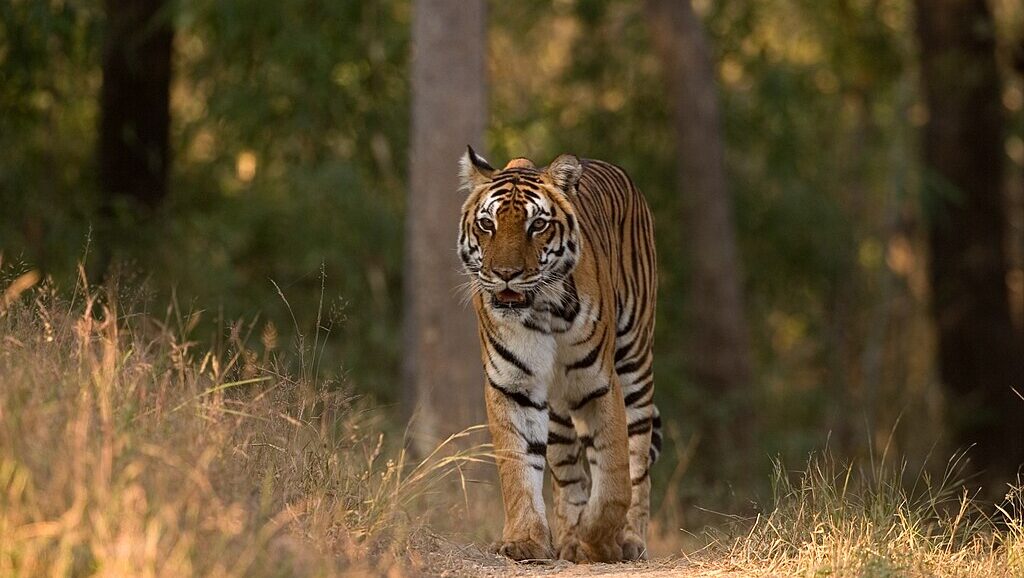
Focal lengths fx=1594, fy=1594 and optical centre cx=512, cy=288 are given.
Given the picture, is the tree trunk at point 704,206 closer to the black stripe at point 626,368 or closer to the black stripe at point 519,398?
the black stripe at point 626,368

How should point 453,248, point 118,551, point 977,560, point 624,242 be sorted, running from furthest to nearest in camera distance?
point 453,248
point 624,242
point 977,560
point 118,551

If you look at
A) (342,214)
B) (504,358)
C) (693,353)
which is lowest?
(693,353)

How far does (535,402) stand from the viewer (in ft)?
21.6

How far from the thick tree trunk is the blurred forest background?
0.09 feet

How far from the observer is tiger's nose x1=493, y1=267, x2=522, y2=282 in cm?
637

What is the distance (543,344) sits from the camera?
21.5 ft

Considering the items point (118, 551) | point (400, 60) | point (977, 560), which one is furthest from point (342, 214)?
point (118, 551)

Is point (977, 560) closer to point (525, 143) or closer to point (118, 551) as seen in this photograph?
point (118, 551)

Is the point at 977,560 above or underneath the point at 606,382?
underneath

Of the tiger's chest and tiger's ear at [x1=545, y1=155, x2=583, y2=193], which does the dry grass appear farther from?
tiger's ear at [x1=545, y1=155, x2=583, y2=193]

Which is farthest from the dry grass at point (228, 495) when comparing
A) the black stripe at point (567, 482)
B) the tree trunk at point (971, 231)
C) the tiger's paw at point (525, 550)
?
the tree trunk at point (971, 231)

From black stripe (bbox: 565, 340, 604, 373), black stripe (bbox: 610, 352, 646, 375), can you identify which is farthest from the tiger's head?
black stripe (bbox: 610, 352, 646, 375)

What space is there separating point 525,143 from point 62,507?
1527cm

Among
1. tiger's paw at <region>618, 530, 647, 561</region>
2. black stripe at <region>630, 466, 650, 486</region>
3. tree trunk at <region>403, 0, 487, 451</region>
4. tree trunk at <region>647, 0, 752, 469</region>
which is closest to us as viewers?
tiger's paw at <region>618, 530, 647, 561</region>
